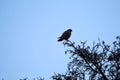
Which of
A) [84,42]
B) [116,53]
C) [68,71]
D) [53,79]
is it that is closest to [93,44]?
[84,42]

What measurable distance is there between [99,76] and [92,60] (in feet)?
3.89

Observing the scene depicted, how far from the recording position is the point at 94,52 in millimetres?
14828

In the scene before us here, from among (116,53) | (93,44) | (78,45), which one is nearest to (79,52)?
(78,45)

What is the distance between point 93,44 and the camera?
15.4 metres

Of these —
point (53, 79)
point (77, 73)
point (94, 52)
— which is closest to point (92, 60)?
point (94, 52)

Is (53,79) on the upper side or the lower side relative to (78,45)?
lower

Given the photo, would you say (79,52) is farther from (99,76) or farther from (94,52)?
(99,76)

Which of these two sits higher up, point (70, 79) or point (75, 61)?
point (75, 61)

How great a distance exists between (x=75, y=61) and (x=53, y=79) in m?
2.09

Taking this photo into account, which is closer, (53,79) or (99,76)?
(99,76)

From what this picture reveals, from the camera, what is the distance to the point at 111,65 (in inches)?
590

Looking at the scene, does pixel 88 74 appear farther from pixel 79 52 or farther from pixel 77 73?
pixel 79 52

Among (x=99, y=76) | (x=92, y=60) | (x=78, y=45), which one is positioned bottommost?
(x=99, y=76)

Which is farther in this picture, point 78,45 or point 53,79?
point 53,79
